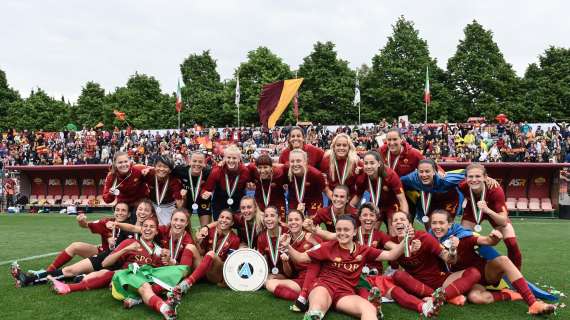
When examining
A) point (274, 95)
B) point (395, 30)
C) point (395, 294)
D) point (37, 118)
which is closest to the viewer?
point (395, 294)

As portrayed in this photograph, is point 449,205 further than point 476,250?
Yes

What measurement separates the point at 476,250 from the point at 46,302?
16.2 ft

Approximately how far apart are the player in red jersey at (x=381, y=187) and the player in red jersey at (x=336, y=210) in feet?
1.17

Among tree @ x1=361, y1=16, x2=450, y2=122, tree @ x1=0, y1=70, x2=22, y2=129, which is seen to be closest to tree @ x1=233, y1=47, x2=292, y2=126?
tree @ x1=361, y1=16, x2=450, y2=122

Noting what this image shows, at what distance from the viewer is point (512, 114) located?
39.4 meters

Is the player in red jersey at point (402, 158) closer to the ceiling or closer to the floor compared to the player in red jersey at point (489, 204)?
closer to the ceiling

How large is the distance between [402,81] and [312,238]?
38.5 meters

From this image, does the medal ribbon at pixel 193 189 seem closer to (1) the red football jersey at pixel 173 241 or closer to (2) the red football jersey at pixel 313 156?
(1) the red football jersey at pixel 173 241

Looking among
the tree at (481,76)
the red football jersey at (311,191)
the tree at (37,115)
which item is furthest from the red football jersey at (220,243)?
the tree at (37,115)

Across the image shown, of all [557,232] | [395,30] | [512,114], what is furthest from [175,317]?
[395,30]

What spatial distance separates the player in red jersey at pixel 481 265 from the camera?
206 inches

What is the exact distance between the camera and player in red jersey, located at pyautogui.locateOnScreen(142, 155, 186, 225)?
717 centimetres

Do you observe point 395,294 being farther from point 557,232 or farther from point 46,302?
point 557,232

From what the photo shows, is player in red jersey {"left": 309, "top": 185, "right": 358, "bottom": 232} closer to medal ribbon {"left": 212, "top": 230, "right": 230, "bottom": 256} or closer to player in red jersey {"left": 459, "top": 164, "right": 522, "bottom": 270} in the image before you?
medal ribbon {"left": 212, "top": 230, "right": 230, "bottom": 256}
